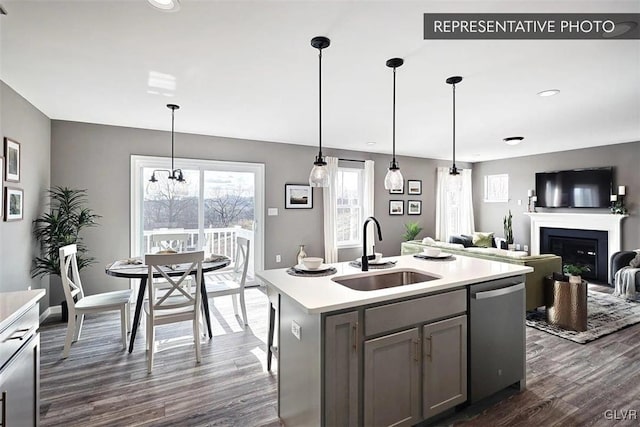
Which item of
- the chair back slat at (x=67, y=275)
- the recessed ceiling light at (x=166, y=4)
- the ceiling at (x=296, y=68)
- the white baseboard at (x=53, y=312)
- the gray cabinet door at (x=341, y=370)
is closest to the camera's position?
the gray cabinet door at (x=341, y=370)

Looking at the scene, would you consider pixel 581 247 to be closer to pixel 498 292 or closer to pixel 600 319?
pixel 600 319

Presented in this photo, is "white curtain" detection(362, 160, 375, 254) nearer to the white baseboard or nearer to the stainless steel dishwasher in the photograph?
the stainless steel dishwasher

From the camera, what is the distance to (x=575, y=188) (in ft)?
19.4

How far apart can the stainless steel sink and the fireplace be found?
525 cm

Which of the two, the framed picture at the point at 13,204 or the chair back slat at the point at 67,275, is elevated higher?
the framed picture at the point at 13,204

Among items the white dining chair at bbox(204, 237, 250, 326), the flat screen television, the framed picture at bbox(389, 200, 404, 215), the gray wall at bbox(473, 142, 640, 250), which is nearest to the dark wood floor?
the white dining chair at bbox(204, 237, 250, 326)

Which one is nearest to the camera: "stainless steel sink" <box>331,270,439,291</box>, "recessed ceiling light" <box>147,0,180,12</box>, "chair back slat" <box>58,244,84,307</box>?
"recessed ceiling light" <box>147,0,180,12</box>

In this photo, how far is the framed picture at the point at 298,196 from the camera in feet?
18.2

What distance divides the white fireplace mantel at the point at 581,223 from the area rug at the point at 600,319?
140cm

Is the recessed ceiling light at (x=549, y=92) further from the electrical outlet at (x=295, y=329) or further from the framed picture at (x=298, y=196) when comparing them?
the framed picture at (x=298, y=196)

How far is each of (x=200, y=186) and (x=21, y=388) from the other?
12.0ft

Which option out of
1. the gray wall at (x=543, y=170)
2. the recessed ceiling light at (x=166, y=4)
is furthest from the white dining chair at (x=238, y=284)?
the gray wall at (x=543, y=170)

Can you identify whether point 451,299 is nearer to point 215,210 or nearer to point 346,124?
point 346,124

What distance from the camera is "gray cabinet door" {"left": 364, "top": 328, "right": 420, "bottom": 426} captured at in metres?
1.66
